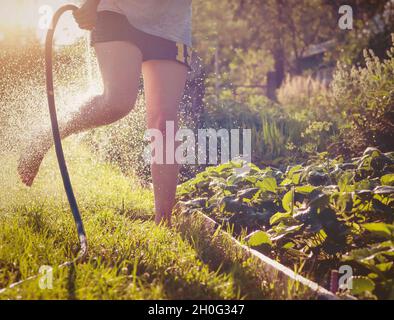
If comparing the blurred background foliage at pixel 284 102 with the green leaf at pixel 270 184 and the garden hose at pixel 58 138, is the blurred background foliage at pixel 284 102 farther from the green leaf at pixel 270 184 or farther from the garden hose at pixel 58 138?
the garden hose at pixel 58 138

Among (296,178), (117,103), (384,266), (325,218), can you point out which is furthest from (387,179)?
(117,103)

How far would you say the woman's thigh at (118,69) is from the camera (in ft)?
7.39

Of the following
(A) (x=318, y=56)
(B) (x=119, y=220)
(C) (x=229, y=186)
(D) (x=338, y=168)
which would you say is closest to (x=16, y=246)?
(B) (x=119, y=220)

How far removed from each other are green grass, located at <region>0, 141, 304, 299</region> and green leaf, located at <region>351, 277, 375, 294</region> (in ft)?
0.77

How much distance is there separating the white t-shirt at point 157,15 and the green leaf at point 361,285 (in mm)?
1443

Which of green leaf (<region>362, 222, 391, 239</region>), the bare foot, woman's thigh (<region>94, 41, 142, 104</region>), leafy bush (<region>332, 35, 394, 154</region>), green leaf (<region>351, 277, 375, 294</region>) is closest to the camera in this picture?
green leaf (<region>351, 277, 375, 294</region>)

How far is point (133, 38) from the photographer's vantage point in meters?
2.29

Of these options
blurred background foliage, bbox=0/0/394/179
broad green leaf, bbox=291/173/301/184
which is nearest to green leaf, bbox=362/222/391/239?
broad green leaf, bbox=291/173/301/184

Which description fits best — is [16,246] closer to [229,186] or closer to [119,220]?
[119,220]

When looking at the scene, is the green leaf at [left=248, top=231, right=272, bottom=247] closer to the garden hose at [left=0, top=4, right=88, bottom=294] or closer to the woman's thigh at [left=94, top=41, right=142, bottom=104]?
the garden hose at [left=0, top=4, right=88, bottom=294]

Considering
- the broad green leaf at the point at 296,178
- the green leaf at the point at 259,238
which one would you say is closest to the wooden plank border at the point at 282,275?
the green leaf at the point at 259,238

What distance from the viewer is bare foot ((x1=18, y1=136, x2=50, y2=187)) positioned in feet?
7.87

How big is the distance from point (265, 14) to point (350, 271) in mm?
16694

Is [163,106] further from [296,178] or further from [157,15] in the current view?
[296,178]
